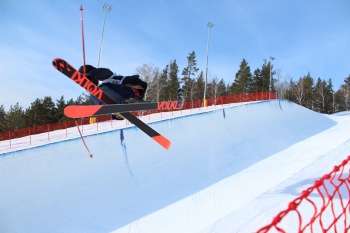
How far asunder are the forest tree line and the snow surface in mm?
22753

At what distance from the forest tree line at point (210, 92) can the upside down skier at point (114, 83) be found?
2832 centimetres

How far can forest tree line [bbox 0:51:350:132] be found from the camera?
1404 inches

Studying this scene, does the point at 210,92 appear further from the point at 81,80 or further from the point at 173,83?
the point at 81,80

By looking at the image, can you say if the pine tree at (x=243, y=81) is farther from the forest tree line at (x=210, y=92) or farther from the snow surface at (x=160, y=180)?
the snow surface at (x=160, y=180)

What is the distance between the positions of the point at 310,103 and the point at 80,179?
4927cm

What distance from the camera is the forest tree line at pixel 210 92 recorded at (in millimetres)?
35656

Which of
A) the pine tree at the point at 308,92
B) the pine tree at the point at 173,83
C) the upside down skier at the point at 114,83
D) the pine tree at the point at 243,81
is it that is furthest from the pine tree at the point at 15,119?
the pine tree at the point at 308,92

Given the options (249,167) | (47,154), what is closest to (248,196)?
(249,167)

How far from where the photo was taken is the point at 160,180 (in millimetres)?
8773

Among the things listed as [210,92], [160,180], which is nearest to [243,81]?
[210,92]

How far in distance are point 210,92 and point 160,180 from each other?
1402 inches

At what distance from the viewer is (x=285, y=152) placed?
37.3ft

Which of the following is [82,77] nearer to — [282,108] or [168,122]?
[168,122]

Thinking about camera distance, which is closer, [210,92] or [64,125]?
[64,125]
